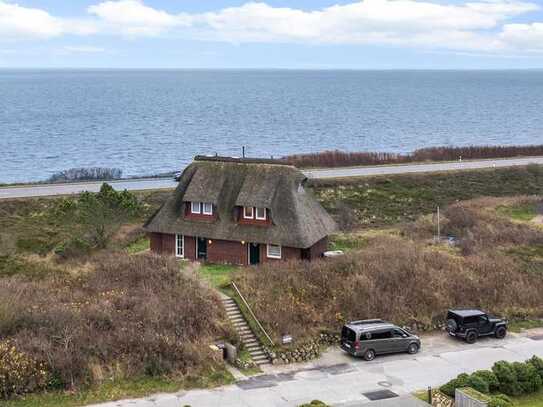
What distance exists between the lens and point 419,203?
69.6 metres

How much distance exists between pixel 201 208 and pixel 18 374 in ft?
57.8

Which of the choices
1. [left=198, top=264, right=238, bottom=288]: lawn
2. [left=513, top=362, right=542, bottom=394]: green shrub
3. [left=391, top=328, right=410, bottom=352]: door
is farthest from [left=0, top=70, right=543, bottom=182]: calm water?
[left=513, top=362, right=542, bottom=394]: green shrub

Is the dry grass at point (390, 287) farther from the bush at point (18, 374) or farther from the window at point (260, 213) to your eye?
the bush at point (18, 374)

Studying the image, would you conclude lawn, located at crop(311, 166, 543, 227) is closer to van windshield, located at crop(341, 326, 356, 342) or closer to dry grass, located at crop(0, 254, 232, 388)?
van windshield, located at crop(341, 326, 356, 342)

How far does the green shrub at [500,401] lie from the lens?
25.1 meters

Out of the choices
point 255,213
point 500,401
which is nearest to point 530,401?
point 500,401

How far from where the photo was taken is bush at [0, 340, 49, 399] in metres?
27.2

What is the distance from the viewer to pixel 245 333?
3353cm

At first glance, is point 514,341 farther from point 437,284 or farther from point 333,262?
point 333,262

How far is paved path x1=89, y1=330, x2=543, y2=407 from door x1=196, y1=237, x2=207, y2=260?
12.5 m

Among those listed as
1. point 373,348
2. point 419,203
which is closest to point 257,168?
point 373,348

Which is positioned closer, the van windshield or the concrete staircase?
the concrete staircase

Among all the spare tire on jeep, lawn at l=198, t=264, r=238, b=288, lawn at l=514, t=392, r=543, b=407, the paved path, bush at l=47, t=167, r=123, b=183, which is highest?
lawn at l=198, t=264, r=238, b=288

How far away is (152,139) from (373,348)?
355 ft
